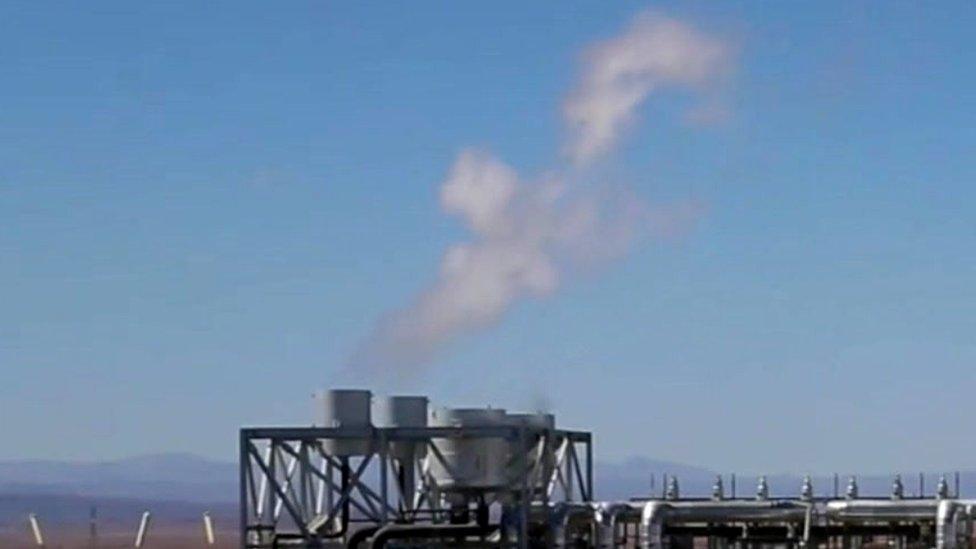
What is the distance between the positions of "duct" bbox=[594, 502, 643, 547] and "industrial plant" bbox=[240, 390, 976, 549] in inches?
1.1

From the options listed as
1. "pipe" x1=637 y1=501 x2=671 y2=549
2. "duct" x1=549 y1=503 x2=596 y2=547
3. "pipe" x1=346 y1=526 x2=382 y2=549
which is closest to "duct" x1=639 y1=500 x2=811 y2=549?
"pipe" x1=637 y1=501 x2=671 y2=549

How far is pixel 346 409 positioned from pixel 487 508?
5025mm

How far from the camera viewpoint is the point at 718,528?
67.8 m

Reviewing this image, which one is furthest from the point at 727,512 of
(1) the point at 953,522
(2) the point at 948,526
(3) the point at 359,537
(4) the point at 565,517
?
(3) the point at 359,537

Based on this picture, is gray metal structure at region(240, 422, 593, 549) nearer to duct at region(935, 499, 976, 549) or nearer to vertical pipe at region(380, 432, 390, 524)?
vertical pipe at region(380, 432, 390, 524)

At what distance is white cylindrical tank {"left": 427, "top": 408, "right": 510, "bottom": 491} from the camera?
6406 cm

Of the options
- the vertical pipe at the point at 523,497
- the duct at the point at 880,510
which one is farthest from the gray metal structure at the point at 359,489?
the duct at the point at 880,510

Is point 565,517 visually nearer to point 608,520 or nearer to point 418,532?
point 608,520

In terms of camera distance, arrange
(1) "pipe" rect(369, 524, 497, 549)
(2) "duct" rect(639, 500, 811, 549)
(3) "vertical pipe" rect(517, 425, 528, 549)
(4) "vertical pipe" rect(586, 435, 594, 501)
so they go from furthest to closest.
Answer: (4) "vertical pipe" rect(586, 435, 594, 501) < (2) "duct" rect(639, 500, 811, 549) < (3) "vertical pipe" rect(517, 425, 528, 549) < (1) "pipe" rect(369, 524, 497, 549)

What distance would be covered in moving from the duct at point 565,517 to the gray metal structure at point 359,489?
605 millimetres

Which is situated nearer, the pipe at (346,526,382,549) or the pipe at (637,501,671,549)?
the pipe at (637,501,671,549)

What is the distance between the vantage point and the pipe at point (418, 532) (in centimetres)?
6297

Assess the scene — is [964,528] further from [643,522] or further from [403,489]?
[403,489]

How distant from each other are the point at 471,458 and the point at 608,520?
433 centimetres
